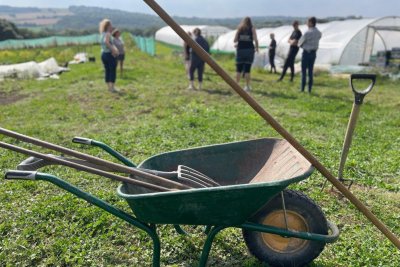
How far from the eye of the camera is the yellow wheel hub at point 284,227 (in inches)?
109

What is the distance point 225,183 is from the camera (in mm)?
3453

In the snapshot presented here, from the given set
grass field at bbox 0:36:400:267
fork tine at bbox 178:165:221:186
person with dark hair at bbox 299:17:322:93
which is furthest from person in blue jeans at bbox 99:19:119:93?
fork tine at bbox 178:165:221:186

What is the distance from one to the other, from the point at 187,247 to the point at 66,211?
4.48ft

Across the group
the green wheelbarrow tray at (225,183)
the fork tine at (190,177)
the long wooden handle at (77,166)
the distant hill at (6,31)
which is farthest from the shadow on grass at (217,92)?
the distant hill at (6,31)

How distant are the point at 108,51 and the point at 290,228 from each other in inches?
300

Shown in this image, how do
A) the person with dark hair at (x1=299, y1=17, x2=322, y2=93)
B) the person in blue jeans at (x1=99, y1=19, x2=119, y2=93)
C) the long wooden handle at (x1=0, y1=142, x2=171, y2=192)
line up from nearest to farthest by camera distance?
the long wooden handle at (x1=0, y1=142, x2=171, y2=192) → the person in blue jeans at (x1=99, y1=19, x2=119, y2=93) → the person with dark hair at (x1=299, y1=17, x2=322, y2=93)

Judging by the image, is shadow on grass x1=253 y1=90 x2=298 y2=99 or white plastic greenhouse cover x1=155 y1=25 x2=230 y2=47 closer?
shadow on grass x1=253 y1=90 x2=298 y2=99

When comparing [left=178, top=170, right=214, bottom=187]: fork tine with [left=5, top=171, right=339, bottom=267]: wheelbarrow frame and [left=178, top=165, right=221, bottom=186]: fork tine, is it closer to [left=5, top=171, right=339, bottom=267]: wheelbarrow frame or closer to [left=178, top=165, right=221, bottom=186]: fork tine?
[left=178, top=165, right=221, bottom=186]: fork tine

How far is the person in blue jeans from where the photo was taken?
9.05 m

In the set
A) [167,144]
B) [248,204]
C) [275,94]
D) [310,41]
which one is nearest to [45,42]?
[275,94]

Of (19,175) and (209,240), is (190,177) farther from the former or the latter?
(19,175)

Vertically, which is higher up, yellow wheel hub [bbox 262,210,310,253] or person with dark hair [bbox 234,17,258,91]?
person with dark hair [bbox 234,17,258,91]

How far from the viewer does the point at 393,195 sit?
4156 mm

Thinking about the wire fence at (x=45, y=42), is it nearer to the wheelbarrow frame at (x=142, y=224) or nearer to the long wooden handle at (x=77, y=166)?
the long wooden handle at (x=77, y=166)
